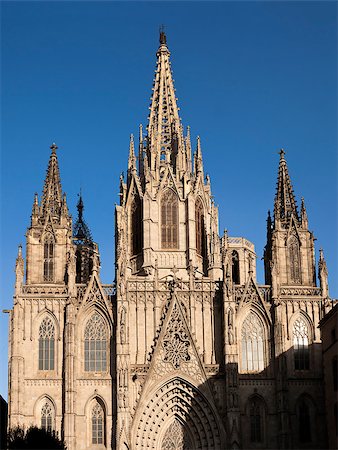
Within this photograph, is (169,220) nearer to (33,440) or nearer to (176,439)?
(176,439)

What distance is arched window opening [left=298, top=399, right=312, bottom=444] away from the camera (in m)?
76.0

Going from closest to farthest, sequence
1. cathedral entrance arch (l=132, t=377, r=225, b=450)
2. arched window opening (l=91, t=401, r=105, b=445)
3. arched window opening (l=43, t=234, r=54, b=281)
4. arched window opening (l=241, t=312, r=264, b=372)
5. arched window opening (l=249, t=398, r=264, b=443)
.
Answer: arched window opening (l=91, t=401, r=105, b=445) → cathedral entrance arch (l=132, t=377, r=225, b=450) → arched window opening (l=249, t=398, r=264, b=443) → arched window opening (l=241, t=312, r=264, b=372) → arched window opening (l=43, t=234, r=54, b=281)

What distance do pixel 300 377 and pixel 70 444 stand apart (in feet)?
59.0

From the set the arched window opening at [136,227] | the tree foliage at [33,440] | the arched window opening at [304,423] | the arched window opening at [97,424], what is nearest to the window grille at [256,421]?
the arched window opening at [304,423]

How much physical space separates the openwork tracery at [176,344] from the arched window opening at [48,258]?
10.3 meters

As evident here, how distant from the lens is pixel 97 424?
75062 millimetres

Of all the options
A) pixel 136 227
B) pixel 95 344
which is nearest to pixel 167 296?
pixel 95 344

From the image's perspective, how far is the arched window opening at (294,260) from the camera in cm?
8119

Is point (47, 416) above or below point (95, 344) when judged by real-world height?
below

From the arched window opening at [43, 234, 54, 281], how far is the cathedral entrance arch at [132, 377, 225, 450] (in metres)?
12.5

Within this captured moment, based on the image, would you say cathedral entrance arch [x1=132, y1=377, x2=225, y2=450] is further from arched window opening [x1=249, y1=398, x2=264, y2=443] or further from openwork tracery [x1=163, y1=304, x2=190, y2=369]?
arched window opening [x1=249, y1=398, x2=264, y2=443]

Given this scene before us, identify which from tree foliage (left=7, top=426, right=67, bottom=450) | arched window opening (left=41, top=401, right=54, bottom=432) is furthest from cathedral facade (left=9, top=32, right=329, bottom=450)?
tree foliage (left=7, top=426, right=67, bottom=450)

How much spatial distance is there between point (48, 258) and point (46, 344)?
720 centimetres

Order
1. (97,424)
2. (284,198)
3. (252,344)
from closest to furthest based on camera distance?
(97,424) < (252,344) < (284,198)
